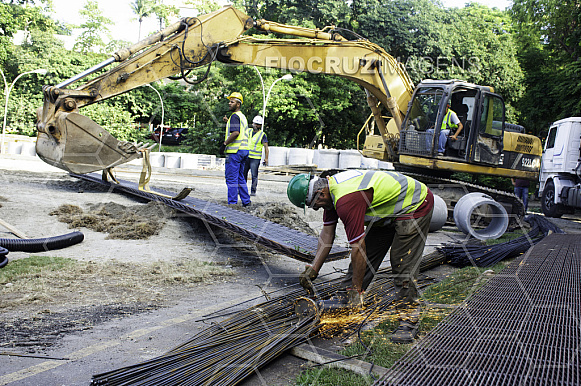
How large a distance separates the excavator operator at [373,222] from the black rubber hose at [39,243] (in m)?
3.47

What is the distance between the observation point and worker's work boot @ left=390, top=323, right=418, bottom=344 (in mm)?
3978

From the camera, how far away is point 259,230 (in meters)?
6.67

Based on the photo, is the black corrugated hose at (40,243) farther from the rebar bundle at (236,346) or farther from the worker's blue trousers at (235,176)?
the worker's blue trousers at (235,176)

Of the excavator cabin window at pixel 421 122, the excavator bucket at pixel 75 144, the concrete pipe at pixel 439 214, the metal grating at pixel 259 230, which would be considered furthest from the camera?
the excavator cabin window at pixel 421 122

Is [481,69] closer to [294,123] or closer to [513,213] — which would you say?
[294,123]

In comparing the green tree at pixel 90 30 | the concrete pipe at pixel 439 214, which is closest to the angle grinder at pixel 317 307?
the concrete pipe at pixel 439 214

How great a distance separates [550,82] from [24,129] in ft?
109

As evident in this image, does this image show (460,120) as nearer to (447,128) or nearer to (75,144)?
(447,128)

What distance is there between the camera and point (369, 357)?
362 cm

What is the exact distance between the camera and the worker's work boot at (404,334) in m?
3.98

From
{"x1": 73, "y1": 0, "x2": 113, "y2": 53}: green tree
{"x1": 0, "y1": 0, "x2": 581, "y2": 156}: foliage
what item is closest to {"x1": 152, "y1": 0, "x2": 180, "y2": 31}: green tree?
{"x1": 73, "y1": 0, "x2": 113, "y2": 53}: green tree

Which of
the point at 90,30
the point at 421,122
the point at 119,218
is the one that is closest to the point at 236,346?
the point at 119,218

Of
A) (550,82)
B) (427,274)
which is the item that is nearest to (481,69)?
(550,82)

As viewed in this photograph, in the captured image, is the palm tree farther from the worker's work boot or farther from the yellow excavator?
the worker's work boot
